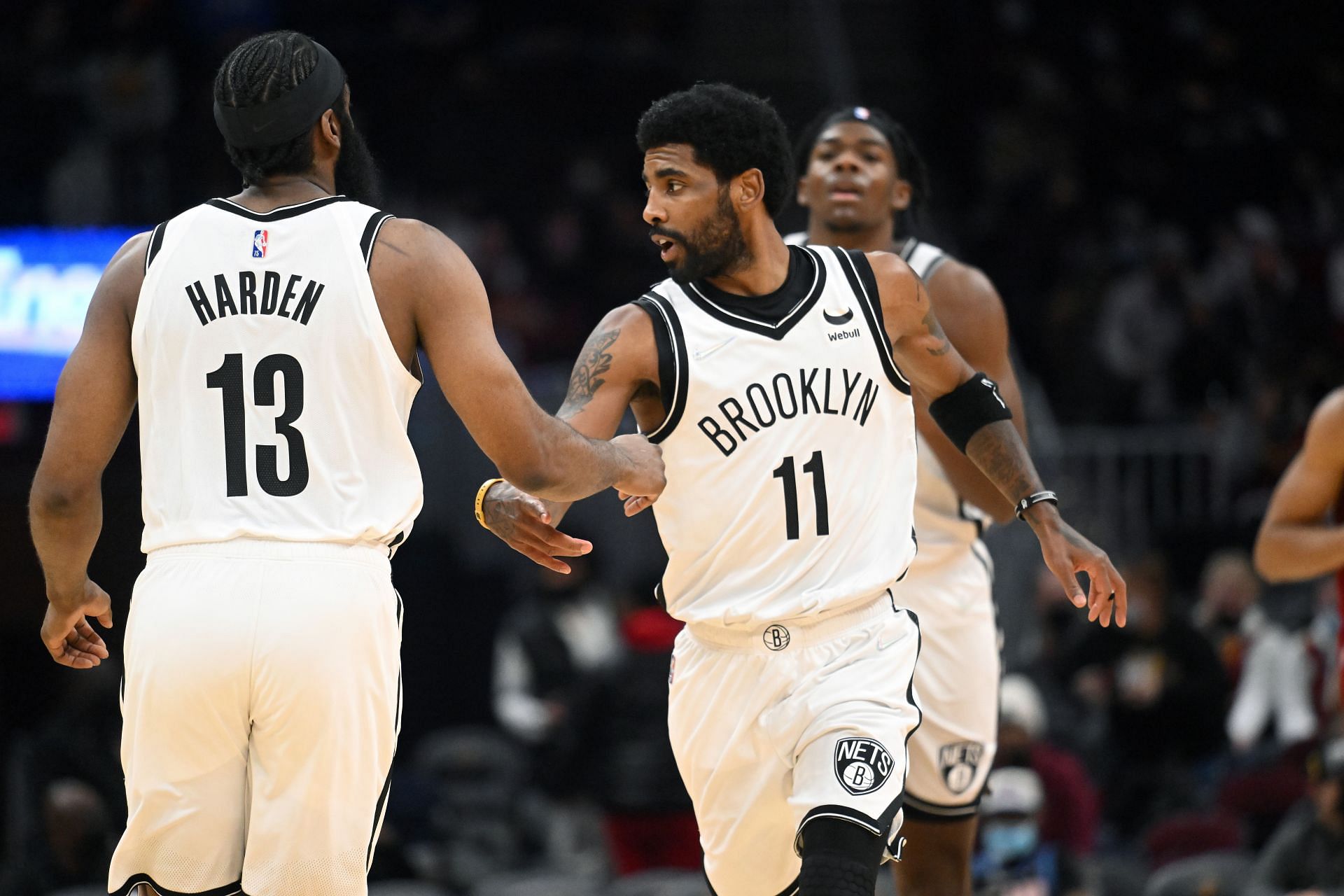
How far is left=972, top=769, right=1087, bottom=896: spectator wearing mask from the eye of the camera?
9125 millimetres

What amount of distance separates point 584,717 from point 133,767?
7.25m

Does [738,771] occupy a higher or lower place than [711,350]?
lower

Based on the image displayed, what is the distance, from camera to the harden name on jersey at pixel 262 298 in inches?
171

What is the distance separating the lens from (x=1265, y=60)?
19.8 m

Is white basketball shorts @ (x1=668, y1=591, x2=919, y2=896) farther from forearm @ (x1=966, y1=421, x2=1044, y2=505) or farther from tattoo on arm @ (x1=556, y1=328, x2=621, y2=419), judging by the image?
tattoo on arm @ (x1=556, y1=328, x2=621, y2=419)

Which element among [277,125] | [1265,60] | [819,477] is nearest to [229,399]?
[277,125]

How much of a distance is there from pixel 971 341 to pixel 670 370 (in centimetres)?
155

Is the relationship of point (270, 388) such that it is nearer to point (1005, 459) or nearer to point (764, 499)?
Answer: point (764, 499)

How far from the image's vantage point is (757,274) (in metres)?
5.40

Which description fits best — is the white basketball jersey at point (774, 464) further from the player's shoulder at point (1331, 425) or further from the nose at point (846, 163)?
the player's shoulder at point (1331, 425)

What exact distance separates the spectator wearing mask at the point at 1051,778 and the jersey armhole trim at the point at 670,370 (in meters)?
5.10

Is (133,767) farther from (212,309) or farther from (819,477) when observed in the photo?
(819,477)

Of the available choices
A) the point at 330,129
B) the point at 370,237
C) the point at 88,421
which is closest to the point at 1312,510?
the point at 370,237

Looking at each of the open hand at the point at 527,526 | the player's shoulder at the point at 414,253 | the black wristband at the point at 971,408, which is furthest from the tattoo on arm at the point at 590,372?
the black wristband at the point at 971,408
